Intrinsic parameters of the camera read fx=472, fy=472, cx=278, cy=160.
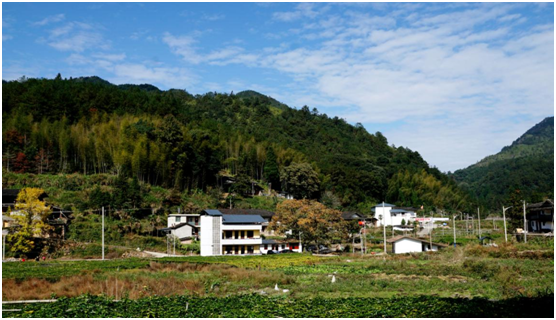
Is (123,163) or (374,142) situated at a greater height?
(374,142)

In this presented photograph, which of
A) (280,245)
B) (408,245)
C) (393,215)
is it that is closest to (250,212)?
(280,245)

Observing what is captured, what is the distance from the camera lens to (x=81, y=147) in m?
53.4

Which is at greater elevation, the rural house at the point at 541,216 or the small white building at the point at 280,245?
the rural house at the point at 541,216

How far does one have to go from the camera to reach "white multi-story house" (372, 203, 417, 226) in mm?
64625

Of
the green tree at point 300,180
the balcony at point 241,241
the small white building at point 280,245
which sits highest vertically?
the green tree at point 300,180

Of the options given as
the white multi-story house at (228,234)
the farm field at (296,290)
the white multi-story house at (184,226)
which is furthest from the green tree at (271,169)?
the farm field at (296,290)

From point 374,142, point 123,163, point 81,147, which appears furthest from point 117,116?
point 374,142

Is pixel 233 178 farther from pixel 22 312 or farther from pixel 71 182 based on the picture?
pixel 22 312

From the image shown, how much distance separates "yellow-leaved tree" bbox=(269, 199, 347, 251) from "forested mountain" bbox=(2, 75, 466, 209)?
18103 millimetres

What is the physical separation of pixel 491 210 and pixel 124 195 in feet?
253

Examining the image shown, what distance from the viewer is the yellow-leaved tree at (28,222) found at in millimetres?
33531

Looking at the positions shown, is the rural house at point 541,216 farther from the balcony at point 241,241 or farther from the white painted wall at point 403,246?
the balcony at point 241,241

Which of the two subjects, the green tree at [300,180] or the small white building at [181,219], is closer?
the small white building at [181,219]

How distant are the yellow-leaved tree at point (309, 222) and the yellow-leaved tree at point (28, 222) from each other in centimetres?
1799
